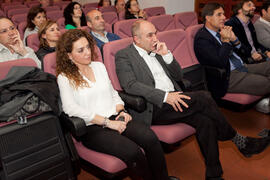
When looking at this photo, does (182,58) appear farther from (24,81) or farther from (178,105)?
(24,81)

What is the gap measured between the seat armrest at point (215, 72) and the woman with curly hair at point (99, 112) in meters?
0.93

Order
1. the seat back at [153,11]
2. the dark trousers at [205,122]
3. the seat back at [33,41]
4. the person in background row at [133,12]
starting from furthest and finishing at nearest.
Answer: the seat back at [153,11] < the person in background row at [133,12] < the seat back at [33,41] < the dark trousers at [205,122]

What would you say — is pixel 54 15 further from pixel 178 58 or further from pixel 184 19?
pixel 178 58

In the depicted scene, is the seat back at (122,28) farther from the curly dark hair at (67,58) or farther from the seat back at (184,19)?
the curly dark hair at (67,58)

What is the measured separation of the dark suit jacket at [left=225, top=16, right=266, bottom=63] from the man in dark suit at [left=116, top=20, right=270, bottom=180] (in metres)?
1.19

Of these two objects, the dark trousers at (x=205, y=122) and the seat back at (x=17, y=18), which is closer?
the dark trousers at (x=205, y=122)

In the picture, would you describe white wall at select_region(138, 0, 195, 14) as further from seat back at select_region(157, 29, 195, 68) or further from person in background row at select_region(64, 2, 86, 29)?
seat back at select_region(157, 29, 195, 68)

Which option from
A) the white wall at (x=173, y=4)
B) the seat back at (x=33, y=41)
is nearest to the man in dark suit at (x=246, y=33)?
the seat back at (x=33, y=41)

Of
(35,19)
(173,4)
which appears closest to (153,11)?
(173,4)

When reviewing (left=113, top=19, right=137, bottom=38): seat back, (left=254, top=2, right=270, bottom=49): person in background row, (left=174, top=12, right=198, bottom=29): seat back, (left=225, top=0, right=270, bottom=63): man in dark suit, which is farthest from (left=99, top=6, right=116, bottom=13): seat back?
(left=254, top=2, right=270, bottom=49): person in background row

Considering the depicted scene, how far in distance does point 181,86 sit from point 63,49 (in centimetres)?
97

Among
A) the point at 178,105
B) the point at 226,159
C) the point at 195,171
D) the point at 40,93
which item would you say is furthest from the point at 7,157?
the point at 226,159

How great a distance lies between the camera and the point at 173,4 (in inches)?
257

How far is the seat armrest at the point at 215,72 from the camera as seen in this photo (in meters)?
2.38
